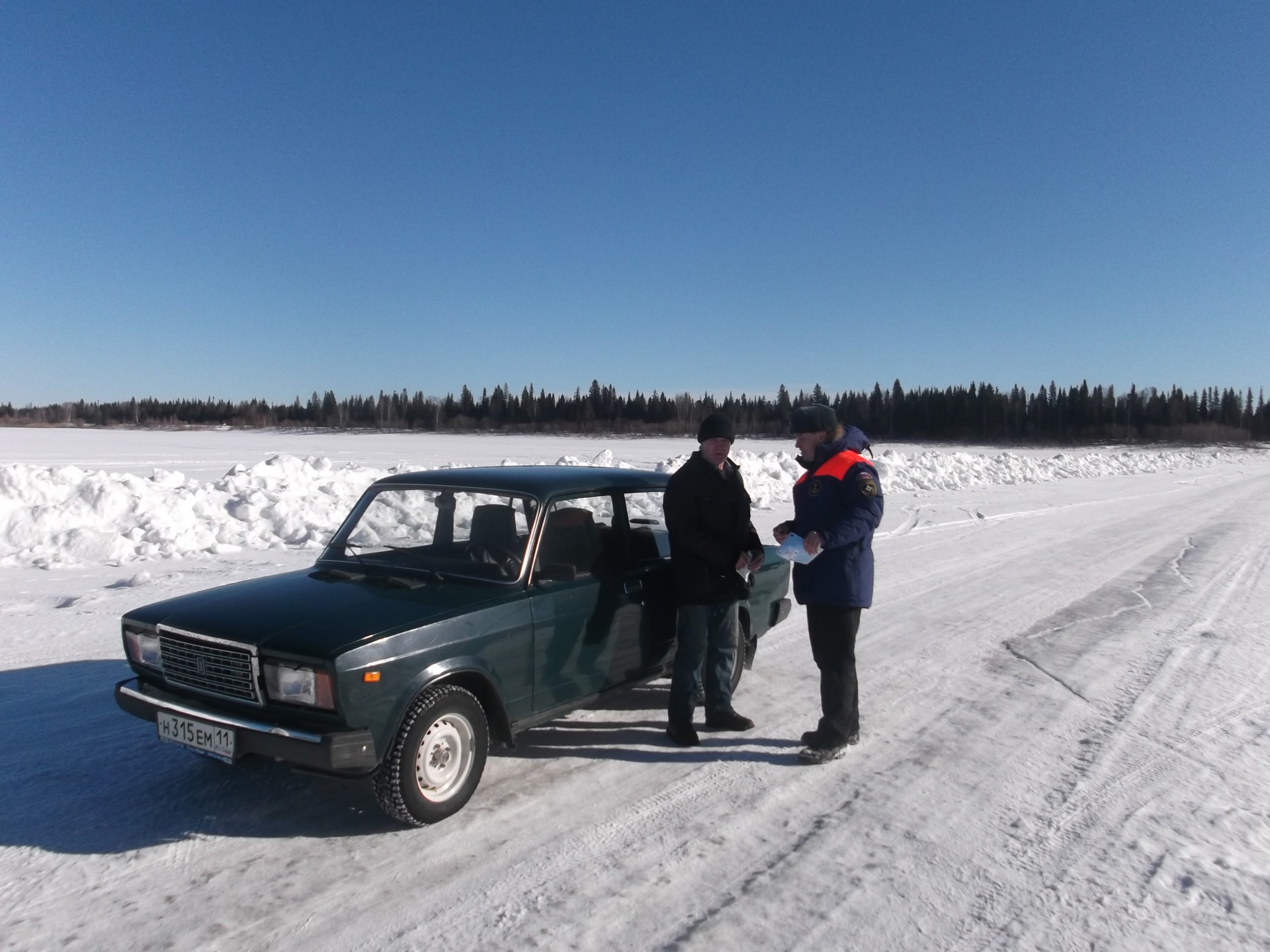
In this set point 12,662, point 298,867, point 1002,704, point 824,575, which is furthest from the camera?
point 12,662

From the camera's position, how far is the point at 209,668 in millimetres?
3883

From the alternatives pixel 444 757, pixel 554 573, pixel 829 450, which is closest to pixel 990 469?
pixel 829 450

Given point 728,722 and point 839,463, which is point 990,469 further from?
point 839,463

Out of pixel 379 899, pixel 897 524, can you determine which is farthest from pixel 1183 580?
pixel 379 899

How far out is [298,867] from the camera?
11.4 ft

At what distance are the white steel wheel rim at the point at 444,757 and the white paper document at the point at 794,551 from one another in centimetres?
185

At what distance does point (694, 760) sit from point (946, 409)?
300 ft

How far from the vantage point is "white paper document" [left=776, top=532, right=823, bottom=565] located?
4.43 m

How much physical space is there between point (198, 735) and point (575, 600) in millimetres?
1894

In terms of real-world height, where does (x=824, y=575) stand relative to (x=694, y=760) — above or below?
above

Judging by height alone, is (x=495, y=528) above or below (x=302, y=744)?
above

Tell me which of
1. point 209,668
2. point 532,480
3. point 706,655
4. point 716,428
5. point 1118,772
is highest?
point 716,428

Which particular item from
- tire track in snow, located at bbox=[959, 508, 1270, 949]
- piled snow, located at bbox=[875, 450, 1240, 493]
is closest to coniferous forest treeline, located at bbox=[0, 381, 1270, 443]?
piled snow, located at bbox=[875, 450, 1240, 493]

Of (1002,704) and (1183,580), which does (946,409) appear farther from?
(1002,704)
